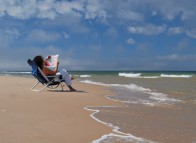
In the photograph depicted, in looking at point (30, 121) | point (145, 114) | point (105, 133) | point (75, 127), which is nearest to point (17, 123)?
point (30, 121)

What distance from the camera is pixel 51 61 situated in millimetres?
12750

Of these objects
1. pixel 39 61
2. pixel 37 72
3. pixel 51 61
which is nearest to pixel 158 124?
pixel 37 72

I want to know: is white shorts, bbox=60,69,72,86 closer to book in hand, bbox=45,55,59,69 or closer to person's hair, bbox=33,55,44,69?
book in hand, bbox=45,55,59,69

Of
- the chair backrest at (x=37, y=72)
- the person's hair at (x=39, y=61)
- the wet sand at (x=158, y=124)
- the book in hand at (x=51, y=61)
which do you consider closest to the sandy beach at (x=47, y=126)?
the wet sand at (x=158, y=124)

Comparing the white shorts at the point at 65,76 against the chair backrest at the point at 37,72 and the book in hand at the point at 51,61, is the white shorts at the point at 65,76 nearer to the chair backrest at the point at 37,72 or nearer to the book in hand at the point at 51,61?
the book in hand at the point at 51,61

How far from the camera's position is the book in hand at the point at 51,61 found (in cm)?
1270

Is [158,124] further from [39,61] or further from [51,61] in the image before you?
[51,61]

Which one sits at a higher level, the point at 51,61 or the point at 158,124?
the point at 51,61

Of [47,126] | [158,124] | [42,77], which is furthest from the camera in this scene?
[42,77]

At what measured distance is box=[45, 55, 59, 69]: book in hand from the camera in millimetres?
12703

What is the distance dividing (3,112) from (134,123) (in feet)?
7.54

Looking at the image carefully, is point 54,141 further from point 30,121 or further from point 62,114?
point 62,114

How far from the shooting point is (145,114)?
715 cm

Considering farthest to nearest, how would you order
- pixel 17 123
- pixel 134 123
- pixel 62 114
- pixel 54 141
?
pixel 62 114 < pixel 134 123 < pixel 17 123 < pixel 54 141
